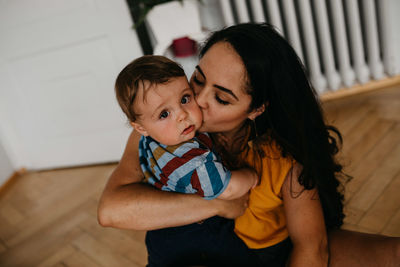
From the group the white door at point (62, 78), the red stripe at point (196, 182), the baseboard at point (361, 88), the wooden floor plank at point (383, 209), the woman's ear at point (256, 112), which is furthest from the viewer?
the baseboard at point (361, 88)

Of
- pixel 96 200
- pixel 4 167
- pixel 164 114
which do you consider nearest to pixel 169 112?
pixel 164 114

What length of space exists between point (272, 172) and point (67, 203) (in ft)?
5.81

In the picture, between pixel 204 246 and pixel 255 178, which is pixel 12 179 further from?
pixel 255 178

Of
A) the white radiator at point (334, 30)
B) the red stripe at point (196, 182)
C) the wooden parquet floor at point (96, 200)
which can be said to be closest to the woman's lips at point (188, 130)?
the red stripe at point (196, 182)

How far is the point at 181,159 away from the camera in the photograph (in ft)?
3.05

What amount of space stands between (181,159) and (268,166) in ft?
0.82

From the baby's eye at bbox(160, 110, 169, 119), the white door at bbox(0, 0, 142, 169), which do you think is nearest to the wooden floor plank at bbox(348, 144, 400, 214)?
the baby's eye at bbox(160, 110, 169, 119)

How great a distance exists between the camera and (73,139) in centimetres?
273

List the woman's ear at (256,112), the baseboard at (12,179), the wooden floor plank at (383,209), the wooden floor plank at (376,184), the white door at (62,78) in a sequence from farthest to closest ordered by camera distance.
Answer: the baseboard at (12,179)
the white door at (62,78)
the wooden floor plank at (376,184)
the wooden floor plank at (383,209)
the woman's ear at (256,112)

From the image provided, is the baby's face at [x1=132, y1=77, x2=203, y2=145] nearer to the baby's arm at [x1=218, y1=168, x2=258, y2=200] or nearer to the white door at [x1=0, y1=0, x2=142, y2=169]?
the baby's arm at [x1=218, y1=168, x2=258, y2=200]

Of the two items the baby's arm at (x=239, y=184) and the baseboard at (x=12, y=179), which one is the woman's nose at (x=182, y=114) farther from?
the baseboard at (x=12, y=179)

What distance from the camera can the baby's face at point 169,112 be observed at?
939 millimetres

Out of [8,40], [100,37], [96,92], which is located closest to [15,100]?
[8,40]

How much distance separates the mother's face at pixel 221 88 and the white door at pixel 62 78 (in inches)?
56.2
